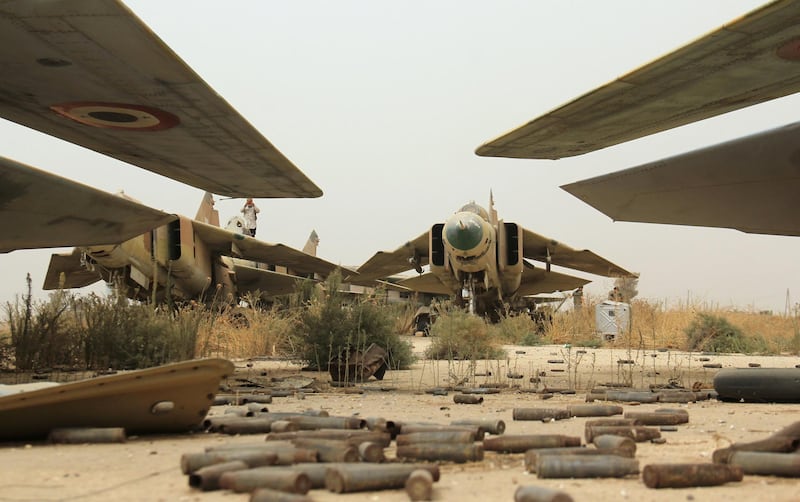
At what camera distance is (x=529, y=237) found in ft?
87.4

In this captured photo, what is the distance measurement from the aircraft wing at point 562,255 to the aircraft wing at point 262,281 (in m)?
8.03

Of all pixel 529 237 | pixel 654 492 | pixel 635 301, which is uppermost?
pixel 529 237

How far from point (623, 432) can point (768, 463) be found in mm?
1064

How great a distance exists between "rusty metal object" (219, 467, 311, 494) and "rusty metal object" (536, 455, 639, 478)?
102cm

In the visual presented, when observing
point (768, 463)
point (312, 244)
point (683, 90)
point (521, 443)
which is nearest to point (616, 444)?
point (521, 443)

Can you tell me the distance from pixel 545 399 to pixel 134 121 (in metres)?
5.27

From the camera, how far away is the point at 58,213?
9789mm

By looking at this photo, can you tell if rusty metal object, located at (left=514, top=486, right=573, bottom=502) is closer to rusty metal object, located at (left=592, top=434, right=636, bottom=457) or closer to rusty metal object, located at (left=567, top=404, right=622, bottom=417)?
rusty metal object, located at (left=592, top=434, right=636, bottom=457)

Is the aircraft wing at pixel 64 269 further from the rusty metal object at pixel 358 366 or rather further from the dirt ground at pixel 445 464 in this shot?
the dirt ground at pixel 445 464

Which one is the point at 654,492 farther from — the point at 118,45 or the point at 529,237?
the point at 529,237

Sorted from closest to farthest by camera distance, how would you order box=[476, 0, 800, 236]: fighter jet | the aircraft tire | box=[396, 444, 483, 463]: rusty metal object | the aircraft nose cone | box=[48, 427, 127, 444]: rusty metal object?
box=[396, 444, 483, 463]: rusty metal object
box=[48, 427, 127, 444]: rusty metal object
box=[476, 0, 800, 236]: fighter jet
the aircraft tire
the aircraft nose cone

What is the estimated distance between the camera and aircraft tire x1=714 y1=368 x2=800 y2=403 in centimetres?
685

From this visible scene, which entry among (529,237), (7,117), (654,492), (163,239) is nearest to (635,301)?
(529,237)

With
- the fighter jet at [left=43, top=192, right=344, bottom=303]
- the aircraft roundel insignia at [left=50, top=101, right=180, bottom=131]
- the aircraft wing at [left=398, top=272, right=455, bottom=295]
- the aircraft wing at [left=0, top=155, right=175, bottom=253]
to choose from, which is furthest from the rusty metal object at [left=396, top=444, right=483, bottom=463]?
the aircraft wing at [left=398, top=272, right=455, bottom=295]
